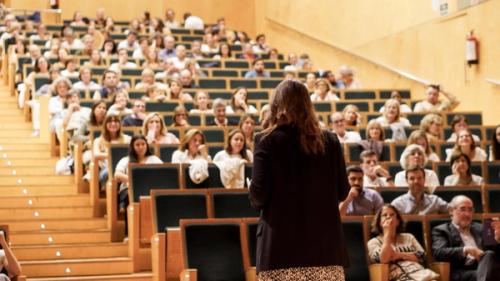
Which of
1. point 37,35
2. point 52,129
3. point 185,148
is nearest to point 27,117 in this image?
point 52,129

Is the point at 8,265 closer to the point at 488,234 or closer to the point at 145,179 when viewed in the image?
the point at 145,179

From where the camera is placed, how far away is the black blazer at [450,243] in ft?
11.2

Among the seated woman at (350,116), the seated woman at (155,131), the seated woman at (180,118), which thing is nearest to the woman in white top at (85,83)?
the seated woman at (180,118)

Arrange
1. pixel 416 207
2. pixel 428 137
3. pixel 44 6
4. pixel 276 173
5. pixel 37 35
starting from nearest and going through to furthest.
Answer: pixel 276 173
pixel 416 207
pixel 428 137
pixel 37 35
pixel 44 6

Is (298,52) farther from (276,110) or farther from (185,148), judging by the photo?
(276,110)

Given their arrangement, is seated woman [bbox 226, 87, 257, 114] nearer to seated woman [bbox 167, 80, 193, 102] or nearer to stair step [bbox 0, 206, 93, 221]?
seated woman [bbox 167, 80, 193, 102]

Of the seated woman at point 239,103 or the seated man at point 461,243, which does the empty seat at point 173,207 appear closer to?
the seated man at point 461,243

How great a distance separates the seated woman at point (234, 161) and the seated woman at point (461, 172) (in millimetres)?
896

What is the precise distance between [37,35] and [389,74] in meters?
3.08

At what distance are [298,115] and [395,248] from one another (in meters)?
1.64

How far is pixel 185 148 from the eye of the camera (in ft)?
14.2

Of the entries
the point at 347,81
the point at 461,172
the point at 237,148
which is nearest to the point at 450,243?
the point at 461,172

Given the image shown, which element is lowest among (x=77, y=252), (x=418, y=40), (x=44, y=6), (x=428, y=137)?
(x=77, y=252)

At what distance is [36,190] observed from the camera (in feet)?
15.1
